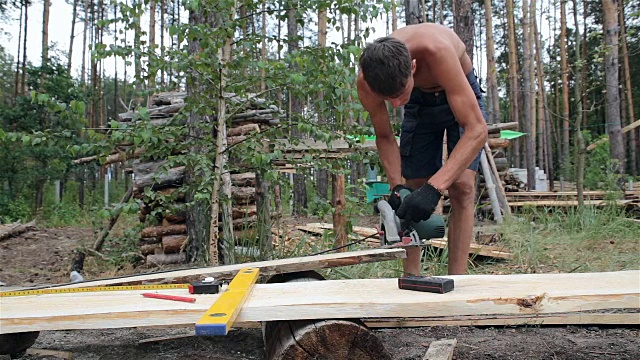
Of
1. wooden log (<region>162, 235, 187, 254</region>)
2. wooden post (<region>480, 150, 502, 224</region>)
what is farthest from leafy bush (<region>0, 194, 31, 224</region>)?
wooden post (<region>480, 150, 502, 224</region>)

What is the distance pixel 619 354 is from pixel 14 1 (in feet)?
64.3

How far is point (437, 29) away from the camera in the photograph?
255 centimetres

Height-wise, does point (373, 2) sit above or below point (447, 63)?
above

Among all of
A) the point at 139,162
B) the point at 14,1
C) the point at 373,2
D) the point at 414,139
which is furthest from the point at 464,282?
the point at 14,1

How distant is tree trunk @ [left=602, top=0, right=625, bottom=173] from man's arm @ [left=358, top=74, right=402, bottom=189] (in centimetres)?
788

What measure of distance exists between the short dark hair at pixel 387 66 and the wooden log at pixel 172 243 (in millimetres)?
3714

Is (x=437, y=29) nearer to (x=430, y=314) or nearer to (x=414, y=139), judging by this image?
(x=414, y=139)

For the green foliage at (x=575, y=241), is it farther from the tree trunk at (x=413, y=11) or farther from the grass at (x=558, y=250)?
the tree trunk at (x=413, y=11)

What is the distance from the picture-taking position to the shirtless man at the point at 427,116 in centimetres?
221

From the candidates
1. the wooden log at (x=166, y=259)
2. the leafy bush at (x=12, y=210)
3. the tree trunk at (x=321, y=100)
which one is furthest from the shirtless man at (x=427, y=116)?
the leafy bush at (x=12, y=210)

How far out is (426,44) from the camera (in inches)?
94.6

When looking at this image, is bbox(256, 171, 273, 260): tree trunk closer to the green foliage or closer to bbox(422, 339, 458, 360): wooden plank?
bbox(422, 339, 458, 360): wooden plank

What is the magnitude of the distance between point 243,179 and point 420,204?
374 centimetres

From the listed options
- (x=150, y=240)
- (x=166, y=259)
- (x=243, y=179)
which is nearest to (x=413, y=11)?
(x=243, y=179)
